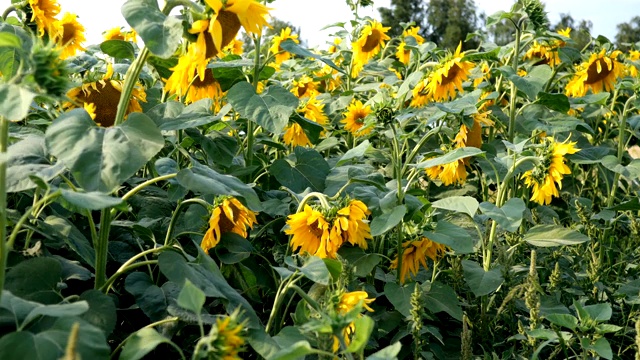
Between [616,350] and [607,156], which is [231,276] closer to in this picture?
[616,350]

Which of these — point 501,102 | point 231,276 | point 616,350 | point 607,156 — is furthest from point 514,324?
point 501,102

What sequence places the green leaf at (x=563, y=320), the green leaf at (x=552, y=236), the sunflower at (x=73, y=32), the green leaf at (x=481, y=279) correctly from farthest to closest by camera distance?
the sunflower at (x=73, y=32)
the green leaf at (x=552, y=236)
the green leaf at (x=481, y=279)
the green leaf at (x=563, y=320)

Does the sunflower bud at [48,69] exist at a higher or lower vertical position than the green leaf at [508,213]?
higher

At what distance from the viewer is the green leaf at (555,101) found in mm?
2859

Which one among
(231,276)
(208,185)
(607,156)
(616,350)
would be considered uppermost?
(208,185)

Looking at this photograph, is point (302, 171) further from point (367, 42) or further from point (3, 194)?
point (367, 42)

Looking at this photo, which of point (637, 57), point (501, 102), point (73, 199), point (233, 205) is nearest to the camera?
point (73, 199)

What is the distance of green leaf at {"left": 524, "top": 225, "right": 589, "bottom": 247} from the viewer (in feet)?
7.00

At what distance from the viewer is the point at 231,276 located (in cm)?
195

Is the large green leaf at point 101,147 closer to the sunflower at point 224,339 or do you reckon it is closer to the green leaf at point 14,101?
the green leaf at point 14,101

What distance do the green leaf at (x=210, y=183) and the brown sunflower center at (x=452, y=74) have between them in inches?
51.2

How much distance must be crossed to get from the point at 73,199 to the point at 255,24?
50 centimetres

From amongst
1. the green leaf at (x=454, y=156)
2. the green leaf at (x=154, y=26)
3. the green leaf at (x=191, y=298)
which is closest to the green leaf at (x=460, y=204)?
the green leaf at (x=454, y=156)

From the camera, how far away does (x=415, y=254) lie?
79.7 inches
